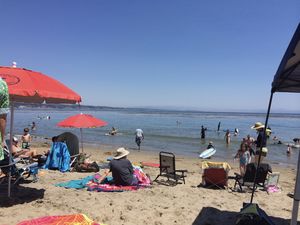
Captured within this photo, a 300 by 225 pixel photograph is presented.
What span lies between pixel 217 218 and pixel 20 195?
3.65 meters

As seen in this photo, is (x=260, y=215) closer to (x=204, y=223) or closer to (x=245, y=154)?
(x=204, y=223)

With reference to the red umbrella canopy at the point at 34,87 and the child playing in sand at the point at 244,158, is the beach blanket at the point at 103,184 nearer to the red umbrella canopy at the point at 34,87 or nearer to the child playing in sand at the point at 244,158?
the red umbrella canopy at the point at 34,87

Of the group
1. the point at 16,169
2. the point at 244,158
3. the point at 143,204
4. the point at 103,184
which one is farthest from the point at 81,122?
the point at 143,204

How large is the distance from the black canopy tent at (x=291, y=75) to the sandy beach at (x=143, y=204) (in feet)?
6.02

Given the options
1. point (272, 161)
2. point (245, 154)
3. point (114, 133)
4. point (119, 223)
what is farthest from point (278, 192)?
point (114, 133)

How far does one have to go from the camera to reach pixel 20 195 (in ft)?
22.0

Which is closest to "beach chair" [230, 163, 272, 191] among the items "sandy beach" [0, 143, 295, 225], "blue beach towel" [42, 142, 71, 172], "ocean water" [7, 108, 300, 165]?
"sandy beach" [0, 143, 295, 225]

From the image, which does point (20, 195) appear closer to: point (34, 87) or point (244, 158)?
point (34, 87)

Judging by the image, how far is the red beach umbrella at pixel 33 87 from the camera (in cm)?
568

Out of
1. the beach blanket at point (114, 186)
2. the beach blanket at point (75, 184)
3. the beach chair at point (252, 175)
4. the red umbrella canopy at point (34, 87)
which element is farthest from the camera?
the beach chair at point (252, 175)

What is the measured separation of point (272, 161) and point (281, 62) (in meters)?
15.6

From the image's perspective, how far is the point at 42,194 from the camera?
6879 millimetres

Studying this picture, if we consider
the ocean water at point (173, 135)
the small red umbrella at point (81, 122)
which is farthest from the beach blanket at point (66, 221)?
the ocean water at point (173, 135)

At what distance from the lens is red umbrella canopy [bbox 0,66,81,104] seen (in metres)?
5.68
